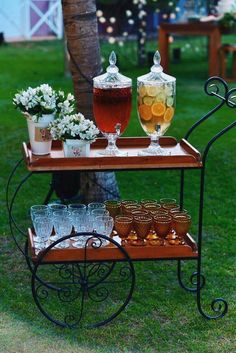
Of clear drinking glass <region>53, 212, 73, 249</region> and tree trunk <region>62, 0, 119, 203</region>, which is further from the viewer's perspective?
tree trunk <region>62, 0, 119, 203</region>

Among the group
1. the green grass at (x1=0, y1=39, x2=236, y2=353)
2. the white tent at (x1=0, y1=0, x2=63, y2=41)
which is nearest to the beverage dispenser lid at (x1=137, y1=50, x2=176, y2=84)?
the green grass at (x1=0, y1=39, x2=236, y2=353)

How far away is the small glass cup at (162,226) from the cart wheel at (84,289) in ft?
0.72

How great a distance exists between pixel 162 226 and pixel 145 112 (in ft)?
1.81

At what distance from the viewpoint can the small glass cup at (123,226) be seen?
3443 millimetres

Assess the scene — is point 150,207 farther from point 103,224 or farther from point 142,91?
point 142,91

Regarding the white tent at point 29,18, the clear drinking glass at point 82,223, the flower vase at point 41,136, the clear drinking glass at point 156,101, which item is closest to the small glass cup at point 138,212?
the clear drinking glass at point 82,223

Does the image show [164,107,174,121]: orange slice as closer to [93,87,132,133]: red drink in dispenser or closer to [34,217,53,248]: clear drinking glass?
[93,87,132,133]: red drink in dispenser

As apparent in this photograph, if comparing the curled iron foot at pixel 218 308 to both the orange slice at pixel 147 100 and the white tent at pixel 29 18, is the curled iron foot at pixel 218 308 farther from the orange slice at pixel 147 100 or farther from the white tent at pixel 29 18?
the white tent at pixel 29 18

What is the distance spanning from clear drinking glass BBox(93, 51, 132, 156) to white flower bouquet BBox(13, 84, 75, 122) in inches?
6.0

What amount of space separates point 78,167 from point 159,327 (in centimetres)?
87

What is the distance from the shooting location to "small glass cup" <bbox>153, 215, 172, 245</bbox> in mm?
3445

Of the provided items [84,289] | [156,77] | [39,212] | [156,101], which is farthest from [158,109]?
[84,289]

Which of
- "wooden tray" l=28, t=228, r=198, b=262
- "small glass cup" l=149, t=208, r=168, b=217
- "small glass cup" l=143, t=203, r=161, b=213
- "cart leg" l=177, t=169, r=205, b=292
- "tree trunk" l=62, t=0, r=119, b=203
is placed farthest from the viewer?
"tree trunk" l=62, t=0, r=119, b=203

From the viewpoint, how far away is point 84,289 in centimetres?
346
